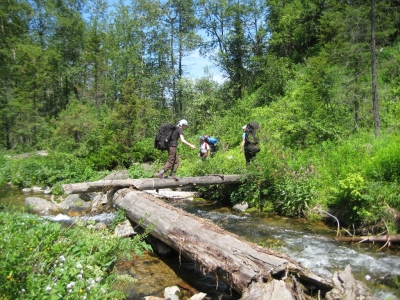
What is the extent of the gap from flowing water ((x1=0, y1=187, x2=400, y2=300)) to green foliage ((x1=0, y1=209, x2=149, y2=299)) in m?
1.40

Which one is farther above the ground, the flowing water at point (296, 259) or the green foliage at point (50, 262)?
the green foliage at point (50, 262)

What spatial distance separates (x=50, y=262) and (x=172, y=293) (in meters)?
2.14

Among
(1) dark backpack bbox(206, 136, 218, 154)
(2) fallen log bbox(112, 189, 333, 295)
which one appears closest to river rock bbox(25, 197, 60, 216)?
(2) fallen log bbox(112, 189, 333, 295)

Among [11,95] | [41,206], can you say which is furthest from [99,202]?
[11,95]

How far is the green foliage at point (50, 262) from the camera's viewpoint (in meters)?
3.11

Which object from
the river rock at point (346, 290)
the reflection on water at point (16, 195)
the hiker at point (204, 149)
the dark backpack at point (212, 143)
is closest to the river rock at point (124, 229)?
the river rock at point (346, 290)

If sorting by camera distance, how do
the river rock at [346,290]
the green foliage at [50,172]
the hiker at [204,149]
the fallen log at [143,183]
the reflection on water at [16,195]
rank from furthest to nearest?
the hiker at [204,149] → the green foliage at [50,172] → the reflection on water at [16,195] → the fallen log at [143,183] → the river rock at [346,290]

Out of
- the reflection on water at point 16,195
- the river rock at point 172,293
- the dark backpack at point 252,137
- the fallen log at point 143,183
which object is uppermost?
the dark backpack at point 252,137

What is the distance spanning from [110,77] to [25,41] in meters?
11.1

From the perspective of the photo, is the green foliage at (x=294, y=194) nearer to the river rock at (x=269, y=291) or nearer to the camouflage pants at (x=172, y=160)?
the camouflage pants at (x=172, y=160)

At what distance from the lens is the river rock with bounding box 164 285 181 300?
484cm

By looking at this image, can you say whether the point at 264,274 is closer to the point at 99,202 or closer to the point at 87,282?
the point at 87,282

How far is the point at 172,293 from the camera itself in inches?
195

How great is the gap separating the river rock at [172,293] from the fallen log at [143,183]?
13.2 feet
